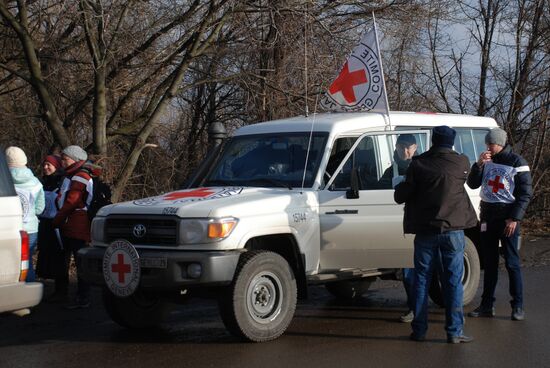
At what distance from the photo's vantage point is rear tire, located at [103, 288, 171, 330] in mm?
7617

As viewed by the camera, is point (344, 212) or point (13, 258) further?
point (344, 212)

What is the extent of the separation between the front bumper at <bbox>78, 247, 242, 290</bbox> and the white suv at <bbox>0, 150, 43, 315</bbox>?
0.90 metres

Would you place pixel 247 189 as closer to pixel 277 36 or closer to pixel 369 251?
pixel 369 251

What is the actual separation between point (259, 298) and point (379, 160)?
76.2 inches

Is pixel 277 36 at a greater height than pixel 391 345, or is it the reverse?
pixel 277 36

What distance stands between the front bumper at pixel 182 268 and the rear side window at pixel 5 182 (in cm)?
119

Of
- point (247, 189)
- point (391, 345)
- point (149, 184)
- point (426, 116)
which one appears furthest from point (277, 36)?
point (391, 345)

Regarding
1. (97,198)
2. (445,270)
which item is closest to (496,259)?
(445,270)

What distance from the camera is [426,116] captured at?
879cm

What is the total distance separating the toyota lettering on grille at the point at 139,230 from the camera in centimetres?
702

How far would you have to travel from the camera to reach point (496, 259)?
320 inches

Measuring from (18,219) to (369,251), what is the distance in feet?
10.7

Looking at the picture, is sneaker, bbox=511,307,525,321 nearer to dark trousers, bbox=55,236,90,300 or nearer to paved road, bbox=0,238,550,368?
paved road, bbox=0,238,550,368

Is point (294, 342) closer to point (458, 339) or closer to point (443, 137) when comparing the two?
point (458, 339)
